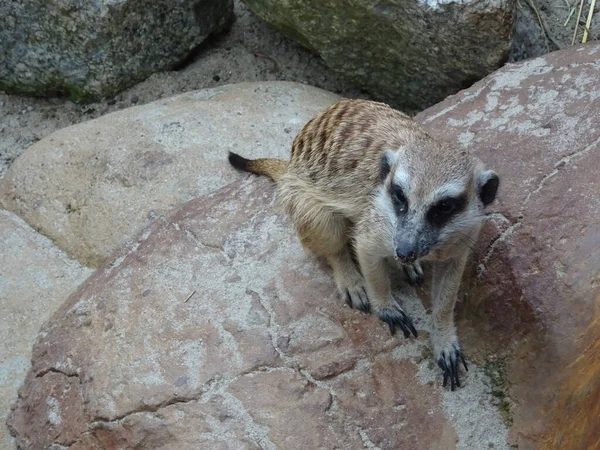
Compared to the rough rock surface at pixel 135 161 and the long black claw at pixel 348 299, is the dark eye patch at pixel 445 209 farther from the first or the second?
the rough rock surface at pixel 135 161

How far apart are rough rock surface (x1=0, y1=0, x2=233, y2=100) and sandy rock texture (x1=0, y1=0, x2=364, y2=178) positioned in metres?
0.07

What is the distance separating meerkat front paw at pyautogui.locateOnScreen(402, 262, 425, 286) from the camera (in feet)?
9.07

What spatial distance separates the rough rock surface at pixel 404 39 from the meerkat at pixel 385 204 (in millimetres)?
802

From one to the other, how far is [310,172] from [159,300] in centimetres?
70

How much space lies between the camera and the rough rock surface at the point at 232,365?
2.46 meters

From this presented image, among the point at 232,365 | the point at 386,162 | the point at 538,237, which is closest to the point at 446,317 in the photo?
the point at 538,237

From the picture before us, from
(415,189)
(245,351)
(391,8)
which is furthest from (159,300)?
(391,8)

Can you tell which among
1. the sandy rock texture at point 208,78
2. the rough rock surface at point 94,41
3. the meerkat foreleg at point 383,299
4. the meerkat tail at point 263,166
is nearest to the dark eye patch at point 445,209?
the meerkat foreleg at point 383,299

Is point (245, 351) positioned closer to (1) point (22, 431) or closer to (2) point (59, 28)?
(1) point (22, 431)

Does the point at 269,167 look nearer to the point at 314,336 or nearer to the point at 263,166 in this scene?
the point at 263,166

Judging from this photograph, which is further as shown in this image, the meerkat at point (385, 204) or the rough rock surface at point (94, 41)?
the rough rock surface at point (94, 41)

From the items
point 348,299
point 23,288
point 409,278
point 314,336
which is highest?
point 409,278

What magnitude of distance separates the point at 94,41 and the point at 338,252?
6.46ft

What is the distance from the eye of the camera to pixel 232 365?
8.46 feet
